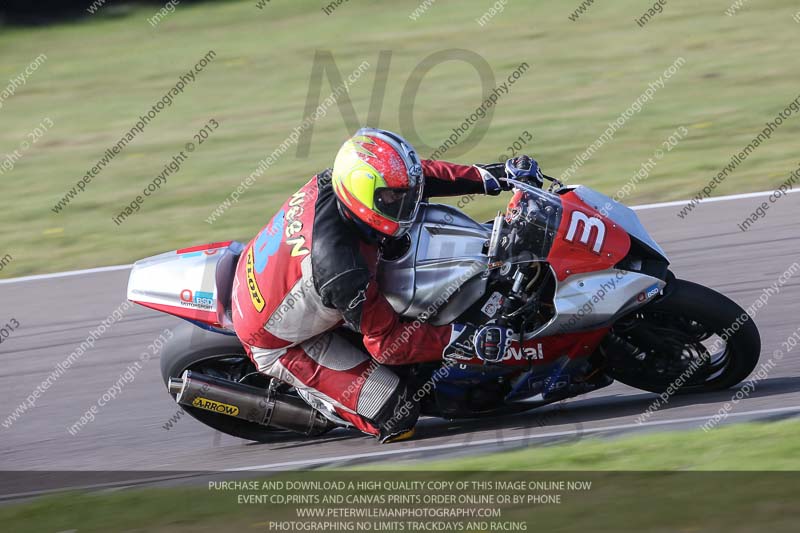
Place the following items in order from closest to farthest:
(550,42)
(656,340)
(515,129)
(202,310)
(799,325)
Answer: (656,340), (202,310), (799,325), (515,129), (550,42)

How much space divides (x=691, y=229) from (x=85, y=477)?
16.1 ft

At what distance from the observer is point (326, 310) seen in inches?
208

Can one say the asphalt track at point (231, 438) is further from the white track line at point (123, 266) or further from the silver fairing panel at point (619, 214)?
the silver fairing panel at point (619, 214)

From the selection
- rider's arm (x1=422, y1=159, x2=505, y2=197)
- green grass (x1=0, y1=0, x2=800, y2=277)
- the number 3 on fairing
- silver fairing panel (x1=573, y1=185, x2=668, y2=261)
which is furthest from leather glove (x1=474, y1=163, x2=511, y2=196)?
green grass (x1=0, y1=0, x2=800, y2=277)

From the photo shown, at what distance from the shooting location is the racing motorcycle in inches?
199

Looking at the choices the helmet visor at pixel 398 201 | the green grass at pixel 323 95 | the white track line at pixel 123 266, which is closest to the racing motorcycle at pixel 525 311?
the helmet visor at pixel 398 201

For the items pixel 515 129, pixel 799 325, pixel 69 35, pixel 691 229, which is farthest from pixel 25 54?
pixel 799 325

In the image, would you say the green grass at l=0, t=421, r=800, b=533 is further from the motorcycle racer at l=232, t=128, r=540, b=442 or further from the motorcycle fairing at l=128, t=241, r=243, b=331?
the motorcycle fairing at l=128, t=241, r=243, b=331

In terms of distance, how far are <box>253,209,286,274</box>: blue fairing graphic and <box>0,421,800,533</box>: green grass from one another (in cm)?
111

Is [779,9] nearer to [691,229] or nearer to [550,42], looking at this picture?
[550,42]

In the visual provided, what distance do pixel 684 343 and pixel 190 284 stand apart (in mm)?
2677

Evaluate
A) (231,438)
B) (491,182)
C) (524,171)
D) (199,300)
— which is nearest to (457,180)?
(491,182)

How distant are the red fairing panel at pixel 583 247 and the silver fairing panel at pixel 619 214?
0.11 m

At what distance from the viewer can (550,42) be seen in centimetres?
1391
